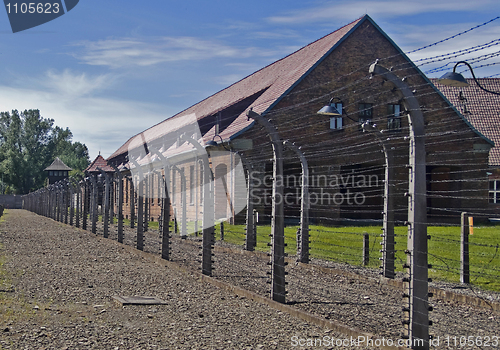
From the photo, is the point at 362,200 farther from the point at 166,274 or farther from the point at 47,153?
the point at 47,153

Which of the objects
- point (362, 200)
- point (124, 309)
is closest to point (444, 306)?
point (124, 309)

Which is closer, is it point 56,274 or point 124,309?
point 124,309

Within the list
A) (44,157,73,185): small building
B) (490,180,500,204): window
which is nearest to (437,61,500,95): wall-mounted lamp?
(490,180,500,204): window

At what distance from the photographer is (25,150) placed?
114 meters

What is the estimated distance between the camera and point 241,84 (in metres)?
37.6

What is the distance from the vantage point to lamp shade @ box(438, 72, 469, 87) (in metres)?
7.04

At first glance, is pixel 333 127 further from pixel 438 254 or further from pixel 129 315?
pixel 129 315

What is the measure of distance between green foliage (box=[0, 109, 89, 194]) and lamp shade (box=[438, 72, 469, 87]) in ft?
345

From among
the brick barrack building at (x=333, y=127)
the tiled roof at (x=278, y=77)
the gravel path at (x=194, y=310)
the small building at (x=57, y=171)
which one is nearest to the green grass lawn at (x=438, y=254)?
the gravel path at (x=194, y=310)

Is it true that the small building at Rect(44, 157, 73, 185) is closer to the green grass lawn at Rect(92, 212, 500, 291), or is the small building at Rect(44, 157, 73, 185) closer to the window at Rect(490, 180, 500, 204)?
the window at Rect(490, 180, 500, 204)

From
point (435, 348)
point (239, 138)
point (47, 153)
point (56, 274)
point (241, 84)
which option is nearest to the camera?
point (435, 348)

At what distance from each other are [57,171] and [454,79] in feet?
348

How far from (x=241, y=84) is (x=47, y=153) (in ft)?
283

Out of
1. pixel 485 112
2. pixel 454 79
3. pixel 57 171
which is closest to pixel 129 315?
pixel 454 79
